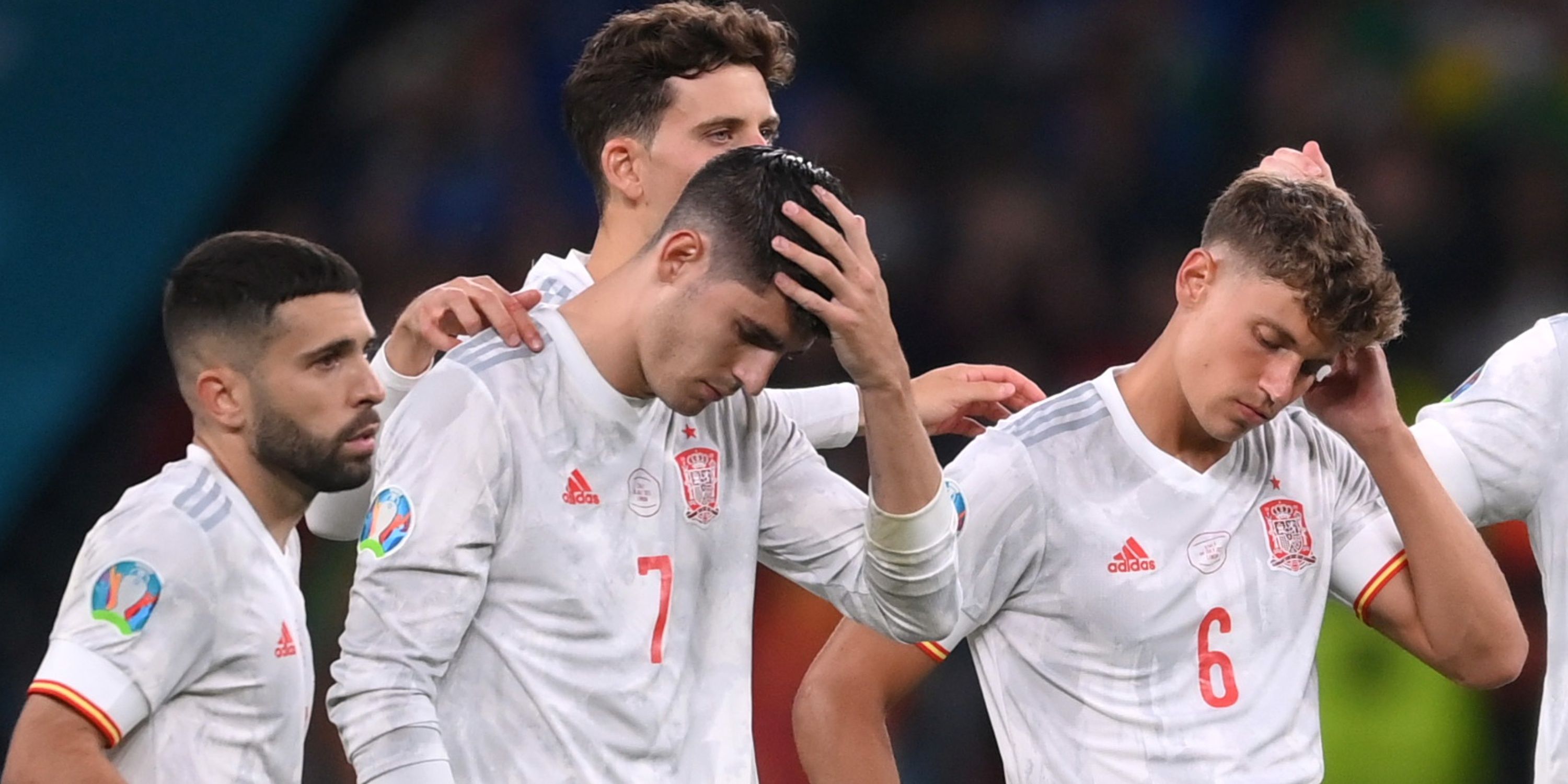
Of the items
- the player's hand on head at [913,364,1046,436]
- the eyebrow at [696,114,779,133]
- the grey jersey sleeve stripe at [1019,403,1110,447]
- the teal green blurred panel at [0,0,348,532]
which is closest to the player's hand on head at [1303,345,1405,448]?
the grey jersey sleeve stripe at [1019,403,1110,447]

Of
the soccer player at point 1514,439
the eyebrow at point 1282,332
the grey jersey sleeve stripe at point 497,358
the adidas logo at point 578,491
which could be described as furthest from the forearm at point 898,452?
the soccer player at point 1514,439

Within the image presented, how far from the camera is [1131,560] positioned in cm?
335

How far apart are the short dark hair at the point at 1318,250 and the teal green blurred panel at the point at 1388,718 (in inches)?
115

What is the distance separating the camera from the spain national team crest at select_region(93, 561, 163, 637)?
9.95 feet

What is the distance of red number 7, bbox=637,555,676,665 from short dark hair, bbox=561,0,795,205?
1278mm

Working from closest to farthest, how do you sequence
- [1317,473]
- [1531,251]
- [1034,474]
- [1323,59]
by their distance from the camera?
[1034,474], [1317,473], [1531,251], [1323,59]

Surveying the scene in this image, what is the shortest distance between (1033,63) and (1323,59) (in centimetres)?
111

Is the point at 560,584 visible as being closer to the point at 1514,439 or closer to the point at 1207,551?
the point at 1207,551

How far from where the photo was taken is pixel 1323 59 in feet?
25.1

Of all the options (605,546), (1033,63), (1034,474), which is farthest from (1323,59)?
(605,546)

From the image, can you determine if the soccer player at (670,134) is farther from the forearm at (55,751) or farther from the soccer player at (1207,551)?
the forearm at (55,751)

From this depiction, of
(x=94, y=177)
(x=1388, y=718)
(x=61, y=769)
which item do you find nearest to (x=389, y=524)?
(x=61, y=769)

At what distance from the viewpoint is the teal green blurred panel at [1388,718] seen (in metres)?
6.12

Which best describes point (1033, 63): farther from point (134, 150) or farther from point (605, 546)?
point (605, 546)
